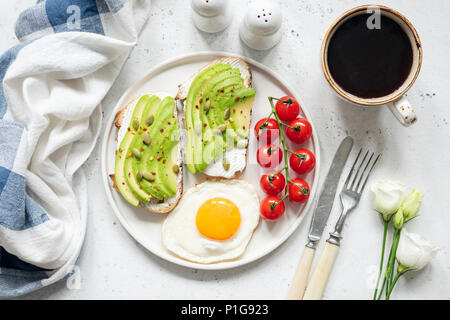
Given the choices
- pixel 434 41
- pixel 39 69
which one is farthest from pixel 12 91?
pixel 434 41

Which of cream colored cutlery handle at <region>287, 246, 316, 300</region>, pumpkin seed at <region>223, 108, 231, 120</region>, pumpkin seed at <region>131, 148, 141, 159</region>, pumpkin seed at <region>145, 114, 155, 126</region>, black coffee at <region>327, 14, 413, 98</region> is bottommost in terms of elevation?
cream colored cutlery handle at <region>287, 246, 316, 300</region>

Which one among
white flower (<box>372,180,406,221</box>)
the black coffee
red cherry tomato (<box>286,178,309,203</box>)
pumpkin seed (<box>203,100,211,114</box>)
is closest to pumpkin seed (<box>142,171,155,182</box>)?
pumpkin seed (<box>203,100,211,114</box>)

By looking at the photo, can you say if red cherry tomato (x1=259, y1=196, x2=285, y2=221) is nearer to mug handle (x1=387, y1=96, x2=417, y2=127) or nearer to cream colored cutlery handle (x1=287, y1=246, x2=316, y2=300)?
cream colored cutlery handle (x1=287, y1=246, x2=316, y2=300)

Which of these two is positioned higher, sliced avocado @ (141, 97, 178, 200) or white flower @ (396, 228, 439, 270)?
sliced avocado @ (141, 97, 178, 200)

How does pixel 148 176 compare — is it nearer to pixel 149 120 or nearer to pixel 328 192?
pixel 149 120

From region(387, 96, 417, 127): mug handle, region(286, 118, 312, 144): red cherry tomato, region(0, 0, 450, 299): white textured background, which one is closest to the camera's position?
region(387, 96, 417, 127): mug handle

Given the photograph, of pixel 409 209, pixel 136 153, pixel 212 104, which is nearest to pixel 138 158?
pixel 136 153

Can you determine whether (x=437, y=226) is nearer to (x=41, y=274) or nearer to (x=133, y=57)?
(x=133, y=57)
